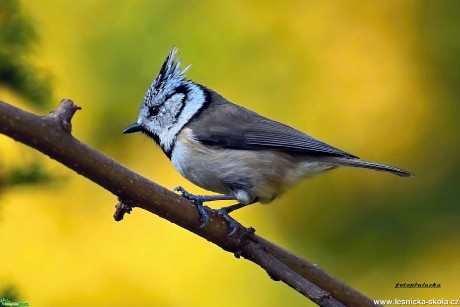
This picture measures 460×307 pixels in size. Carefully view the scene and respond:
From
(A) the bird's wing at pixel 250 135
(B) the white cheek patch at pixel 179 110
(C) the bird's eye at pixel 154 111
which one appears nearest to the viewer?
(A) the bird's wing at pixel 250 135

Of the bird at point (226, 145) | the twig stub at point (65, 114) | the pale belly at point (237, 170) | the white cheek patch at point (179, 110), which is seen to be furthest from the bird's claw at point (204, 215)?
the white cheek patch at point (179, 110)

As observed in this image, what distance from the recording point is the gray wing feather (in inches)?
109

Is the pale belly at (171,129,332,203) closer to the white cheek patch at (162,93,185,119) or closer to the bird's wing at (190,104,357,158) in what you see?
the bird's wing at (190,104,357,158)

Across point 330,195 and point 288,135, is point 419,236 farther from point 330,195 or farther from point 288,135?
point 288,135

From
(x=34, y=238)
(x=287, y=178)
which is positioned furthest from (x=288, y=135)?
(x=34, y=238)

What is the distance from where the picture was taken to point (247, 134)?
284 cm

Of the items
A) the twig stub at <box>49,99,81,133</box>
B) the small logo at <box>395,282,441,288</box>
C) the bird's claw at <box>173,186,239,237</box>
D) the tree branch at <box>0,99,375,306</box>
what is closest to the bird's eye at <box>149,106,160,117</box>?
the bird's claw at <box>173,186,239,237</box>

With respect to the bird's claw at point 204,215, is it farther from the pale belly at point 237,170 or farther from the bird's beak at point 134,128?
the bird's beak at point 134,128

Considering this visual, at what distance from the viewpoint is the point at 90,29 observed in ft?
11.7

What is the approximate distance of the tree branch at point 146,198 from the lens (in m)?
1.58

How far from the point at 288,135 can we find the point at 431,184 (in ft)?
2.78

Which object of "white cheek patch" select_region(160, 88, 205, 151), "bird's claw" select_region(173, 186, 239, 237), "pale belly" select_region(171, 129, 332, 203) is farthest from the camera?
"white cheek patch" select_region(160, 88, 205, 151)

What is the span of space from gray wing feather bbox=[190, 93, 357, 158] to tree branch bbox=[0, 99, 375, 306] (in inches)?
26.6

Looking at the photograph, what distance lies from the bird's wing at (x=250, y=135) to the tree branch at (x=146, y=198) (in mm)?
672
